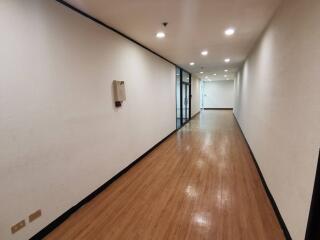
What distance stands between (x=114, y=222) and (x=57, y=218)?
0.68 metres

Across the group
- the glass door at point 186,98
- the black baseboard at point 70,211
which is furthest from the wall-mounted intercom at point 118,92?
the glass door at point 186,98

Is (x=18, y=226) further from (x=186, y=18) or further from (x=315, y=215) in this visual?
(x=186, y=18)

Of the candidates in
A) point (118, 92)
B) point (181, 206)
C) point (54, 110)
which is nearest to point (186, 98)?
point (118, 92)

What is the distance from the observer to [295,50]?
5.80 feet

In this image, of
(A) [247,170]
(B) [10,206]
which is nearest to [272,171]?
(A) [247,170]

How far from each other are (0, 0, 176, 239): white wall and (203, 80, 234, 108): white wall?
12777mm

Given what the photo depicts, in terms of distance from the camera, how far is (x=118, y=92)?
314cm

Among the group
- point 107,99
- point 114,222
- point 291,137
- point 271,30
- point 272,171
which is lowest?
point 114,222

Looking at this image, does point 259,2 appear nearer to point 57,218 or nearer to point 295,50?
point 295,50

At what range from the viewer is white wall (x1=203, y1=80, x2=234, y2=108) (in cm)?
1471

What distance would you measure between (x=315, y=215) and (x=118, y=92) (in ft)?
9.48

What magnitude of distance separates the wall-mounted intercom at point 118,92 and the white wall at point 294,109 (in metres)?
2.41

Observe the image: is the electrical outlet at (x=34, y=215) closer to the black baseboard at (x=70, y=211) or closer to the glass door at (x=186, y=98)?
the black baseboard at (x=70, y=211)

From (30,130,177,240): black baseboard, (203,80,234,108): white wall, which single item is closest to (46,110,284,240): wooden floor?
(30,130,177,240): black baseboard
